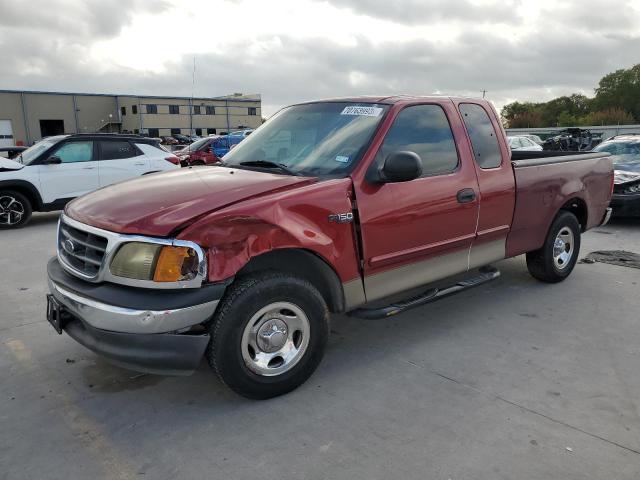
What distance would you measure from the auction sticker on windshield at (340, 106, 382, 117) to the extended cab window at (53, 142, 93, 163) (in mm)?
7525

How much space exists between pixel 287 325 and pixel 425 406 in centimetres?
99

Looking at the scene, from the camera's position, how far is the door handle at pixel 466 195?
4.12 meters

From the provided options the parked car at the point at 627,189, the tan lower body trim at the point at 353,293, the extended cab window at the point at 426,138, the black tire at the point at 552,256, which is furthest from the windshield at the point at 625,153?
the tan lower body trim at the point at 353,293

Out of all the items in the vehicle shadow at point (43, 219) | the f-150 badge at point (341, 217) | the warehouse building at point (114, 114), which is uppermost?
the warehouse building at point (114, 114)

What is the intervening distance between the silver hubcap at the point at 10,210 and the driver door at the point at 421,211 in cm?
802

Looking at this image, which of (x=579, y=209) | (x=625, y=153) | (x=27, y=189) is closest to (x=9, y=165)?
(x=27, y=189)

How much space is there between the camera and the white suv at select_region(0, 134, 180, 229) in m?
9.18

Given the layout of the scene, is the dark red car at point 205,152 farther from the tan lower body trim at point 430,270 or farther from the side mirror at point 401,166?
the side mirror at point 401,166

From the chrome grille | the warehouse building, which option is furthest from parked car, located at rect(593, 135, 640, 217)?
the warehouse building

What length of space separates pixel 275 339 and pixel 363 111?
6.07 feet

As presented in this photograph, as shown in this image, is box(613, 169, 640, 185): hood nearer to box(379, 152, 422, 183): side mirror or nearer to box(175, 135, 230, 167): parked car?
box(379, 152, 422, 183): side mirror

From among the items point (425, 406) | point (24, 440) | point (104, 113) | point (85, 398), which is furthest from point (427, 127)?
point (104, 113)

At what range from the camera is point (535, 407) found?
3180 mm

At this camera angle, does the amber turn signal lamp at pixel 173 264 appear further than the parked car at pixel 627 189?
No
